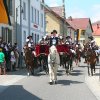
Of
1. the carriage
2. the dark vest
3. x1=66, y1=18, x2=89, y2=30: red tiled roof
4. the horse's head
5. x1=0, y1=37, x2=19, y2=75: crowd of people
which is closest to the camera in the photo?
the horse's head

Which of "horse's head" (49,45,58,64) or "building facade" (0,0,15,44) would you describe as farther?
"building facade" (0,0,15,44)

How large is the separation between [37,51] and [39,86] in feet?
16.6

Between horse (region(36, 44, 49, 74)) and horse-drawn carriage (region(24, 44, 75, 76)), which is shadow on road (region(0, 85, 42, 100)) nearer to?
horse (region(36, 44, 49, 74))

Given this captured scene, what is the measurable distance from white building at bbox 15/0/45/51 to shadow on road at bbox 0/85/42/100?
19754mm

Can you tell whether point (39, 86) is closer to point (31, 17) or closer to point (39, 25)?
point (31, 17)

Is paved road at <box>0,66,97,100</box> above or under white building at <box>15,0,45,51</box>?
under

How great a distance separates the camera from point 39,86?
17672mm

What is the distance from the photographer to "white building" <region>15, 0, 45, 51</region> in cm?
3691

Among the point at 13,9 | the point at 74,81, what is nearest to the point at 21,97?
the point at 74,81

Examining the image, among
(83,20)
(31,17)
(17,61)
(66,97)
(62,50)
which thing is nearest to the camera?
(66,97)

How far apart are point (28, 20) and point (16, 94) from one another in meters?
27.1

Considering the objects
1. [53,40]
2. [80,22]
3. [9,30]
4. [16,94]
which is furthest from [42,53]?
[80,22]

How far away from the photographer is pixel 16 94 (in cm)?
1514

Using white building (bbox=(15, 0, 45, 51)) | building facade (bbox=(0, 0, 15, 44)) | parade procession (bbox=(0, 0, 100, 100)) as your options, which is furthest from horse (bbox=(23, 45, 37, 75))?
white building (bbox=(15, 0, 45, 51))
